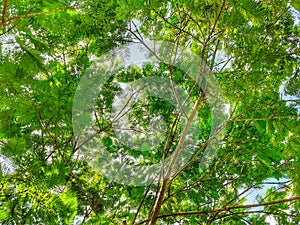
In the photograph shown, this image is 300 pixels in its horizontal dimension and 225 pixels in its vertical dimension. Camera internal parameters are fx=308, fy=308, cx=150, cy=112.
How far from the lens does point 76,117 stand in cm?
185

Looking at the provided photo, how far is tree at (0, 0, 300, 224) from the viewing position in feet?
4.56

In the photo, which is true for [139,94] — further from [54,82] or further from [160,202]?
[160,202]

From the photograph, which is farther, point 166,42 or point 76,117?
point 166,42

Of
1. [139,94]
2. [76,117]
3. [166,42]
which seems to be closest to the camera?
[76,117]

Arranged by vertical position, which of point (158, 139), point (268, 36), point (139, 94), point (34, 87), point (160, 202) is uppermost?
point (268, 36)

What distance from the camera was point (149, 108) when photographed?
246cm

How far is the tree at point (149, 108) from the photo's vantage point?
4.56 feet

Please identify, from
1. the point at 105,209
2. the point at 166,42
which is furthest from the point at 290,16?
the point at 105,209

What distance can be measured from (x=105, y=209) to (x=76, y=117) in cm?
110

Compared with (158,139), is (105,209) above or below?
below

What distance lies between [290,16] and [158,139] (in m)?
1.34

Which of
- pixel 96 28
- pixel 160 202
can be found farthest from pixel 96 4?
pixel 160 202

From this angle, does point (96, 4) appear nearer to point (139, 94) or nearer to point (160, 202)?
point (139, 94)

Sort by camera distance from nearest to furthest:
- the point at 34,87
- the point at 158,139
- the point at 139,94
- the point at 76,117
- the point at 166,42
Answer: the point at 34,87, the point at 76,117, the point at 166,42, the point at 139,94, the point at 158,139
